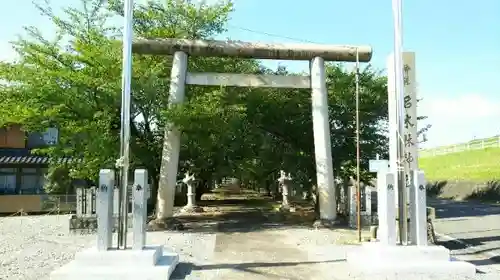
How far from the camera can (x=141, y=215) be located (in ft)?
25.8

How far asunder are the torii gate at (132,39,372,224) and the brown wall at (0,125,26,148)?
14176 millimetres

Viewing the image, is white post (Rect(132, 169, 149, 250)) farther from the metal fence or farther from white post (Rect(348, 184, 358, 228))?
the metal fence

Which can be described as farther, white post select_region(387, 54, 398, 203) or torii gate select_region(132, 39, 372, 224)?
torii gate select_region(132, 39, 372, 224)

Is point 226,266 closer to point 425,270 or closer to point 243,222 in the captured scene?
point 425,270

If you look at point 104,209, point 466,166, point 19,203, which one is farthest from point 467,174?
point 104,209

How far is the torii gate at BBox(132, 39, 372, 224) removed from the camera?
1370 centimetres

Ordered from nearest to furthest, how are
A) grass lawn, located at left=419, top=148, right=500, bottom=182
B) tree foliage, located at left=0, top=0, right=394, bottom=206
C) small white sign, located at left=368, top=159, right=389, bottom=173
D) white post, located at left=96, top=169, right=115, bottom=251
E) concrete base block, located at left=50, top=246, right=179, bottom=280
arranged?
concrete base block, located at left=50, top=246, right=179, bottom=280, white post, located at left=96, top=169, right=115, bottom=251, small white sign, located at left=368, top=159, right=389, bottom=173, tree foliage, located at left=0, top=0, right=394, bottom=206, grass lawn, located at left=419, top=148, right=500, bottom=182

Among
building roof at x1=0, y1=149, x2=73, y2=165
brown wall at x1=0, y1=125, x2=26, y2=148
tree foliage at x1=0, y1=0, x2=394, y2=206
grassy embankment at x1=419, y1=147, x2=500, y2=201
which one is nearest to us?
tree foliage at x1=0, y1=0, x2=394, y2=206

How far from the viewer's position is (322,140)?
14008 millimetres

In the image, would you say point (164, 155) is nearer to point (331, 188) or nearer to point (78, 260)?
point (331, 188)

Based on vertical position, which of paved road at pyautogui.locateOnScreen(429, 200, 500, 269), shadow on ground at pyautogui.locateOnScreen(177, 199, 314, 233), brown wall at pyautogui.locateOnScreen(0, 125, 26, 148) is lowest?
paved road at pyautogui.locateOnScreen(429, 200, 500, 269)

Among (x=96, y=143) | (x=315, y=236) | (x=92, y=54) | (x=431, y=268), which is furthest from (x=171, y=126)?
(x=431, y=268)

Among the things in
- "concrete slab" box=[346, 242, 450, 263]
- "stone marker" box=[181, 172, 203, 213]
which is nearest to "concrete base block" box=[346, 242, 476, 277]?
"concrete slab" box=[346, 242, 450, 263]

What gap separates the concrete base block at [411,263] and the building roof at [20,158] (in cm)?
1988
